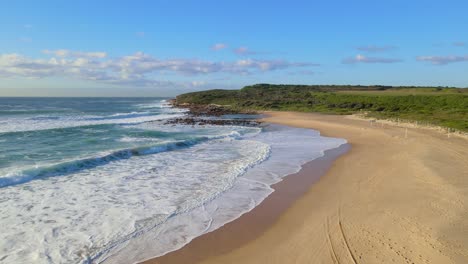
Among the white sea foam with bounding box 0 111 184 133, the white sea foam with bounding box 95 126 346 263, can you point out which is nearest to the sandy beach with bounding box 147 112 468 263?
the white sea foam with bounding box 95 126 346 263

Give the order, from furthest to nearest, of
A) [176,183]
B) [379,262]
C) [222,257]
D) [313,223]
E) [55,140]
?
1. [55,140]
2. [176,183]
3. [313,223]
4. [222,257]
5. [379,262]

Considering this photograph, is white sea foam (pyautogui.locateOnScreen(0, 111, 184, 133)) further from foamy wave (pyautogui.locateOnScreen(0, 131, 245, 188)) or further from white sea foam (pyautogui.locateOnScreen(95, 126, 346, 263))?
white sea foam (pyautogui.locateOnScreen(95, 126, 346, 263))

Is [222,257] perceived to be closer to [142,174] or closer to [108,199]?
[108,199]

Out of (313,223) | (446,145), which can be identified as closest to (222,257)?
(313,223)

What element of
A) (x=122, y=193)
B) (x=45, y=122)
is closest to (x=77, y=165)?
(x=122, y=193)

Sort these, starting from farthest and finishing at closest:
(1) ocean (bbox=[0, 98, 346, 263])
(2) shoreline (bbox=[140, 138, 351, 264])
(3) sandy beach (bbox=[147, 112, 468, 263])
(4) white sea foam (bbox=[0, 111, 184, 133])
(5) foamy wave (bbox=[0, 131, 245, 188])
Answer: (4) white sea foam (bbox=[0, 111, 184, 133]) < (5) foamy wave (bbox=[0, 131, 245, 188]) < (1) ocean (bbox=[0, 98, 346, 263]) < (2) shoreline (bbox=[140, 138, 351, 264]) < (3) sandy beach (bbox=[147, 112, 468, 263])

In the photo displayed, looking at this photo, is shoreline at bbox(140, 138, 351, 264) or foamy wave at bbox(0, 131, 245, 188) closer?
shoreline at bbox(140, 138, 351, 264)
